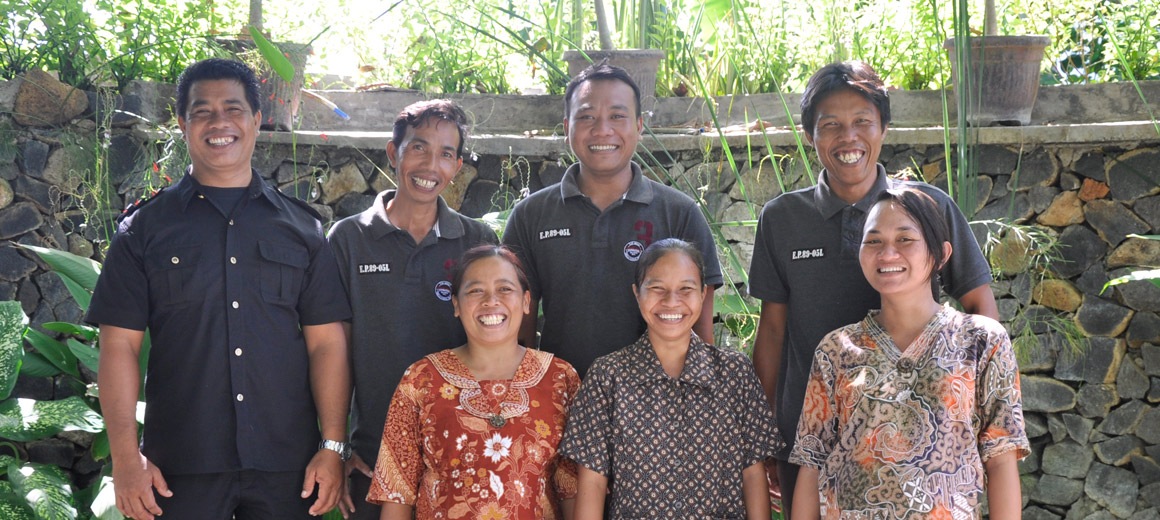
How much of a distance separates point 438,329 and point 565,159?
67.0 inches

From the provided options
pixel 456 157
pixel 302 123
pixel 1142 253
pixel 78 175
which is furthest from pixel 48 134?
pixel 1142 253

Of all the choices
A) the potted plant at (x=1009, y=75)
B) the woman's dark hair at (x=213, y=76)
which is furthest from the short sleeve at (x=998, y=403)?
the potted plant at (x=1009, y=75)

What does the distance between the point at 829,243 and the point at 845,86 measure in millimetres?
339

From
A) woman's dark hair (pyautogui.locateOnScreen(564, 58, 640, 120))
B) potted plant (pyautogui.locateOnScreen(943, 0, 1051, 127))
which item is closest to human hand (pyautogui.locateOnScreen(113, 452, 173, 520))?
woman's dark hair (pyautogui.locateOnScreen(564, 58, 640, 120))

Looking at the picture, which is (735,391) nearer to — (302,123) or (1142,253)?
(1142,253)

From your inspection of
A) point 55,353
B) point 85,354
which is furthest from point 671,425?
point 55,353

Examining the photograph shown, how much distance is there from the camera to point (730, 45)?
13.8 feet

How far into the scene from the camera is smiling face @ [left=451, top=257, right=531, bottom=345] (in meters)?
2.12

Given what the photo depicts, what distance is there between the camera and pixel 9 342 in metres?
3.24

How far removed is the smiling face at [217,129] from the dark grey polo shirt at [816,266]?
3.86 ft

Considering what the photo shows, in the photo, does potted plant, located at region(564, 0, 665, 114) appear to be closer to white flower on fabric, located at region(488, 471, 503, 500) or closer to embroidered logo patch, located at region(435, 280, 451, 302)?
embroidered logo patch, located at region(435, 280, 451, 302)

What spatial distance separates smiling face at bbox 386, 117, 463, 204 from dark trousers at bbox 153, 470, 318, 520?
694 millimetres

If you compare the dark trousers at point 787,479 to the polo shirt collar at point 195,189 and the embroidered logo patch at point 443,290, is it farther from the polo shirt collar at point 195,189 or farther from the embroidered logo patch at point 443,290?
the polo shirt collar at point 195,189

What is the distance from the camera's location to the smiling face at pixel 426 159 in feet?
7.69
